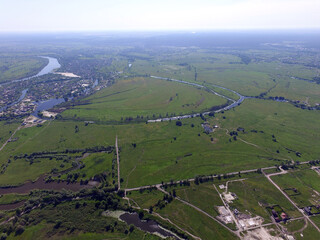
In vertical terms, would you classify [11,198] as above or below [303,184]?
above

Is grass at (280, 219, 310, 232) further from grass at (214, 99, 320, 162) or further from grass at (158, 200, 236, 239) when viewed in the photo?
grass at (214, 99, 320, 162)

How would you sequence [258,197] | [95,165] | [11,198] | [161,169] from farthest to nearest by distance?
1. [95,165]
2. [161,169]
3. [258,197]
4. [11,198]

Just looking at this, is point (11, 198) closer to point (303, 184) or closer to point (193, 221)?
point (193, 221)

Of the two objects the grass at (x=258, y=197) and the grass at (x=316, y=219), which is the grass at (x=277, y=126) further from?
the grass at (x=316, y=219)

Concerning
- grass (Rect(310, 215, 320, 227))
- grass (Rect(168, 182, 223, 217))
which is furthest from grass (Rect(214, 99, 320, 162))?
grass (Rect(168, 182, 223, 217))

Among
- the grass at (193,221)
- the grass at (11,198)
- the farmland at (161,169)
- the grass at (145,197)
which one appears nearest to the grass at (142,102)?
the farmland at (161,169)

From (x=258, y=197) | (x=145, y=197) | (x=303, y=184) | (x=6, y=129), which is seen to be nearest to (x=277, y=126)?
(x=303, y=184)

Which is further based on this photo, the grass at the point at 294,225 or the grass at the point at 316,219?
the grass at the point at 316,219
